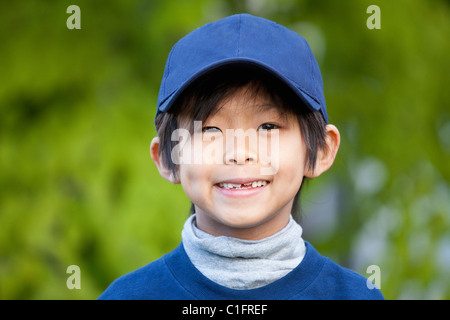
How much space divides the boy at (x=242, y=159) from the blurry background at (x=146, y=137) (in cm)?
89

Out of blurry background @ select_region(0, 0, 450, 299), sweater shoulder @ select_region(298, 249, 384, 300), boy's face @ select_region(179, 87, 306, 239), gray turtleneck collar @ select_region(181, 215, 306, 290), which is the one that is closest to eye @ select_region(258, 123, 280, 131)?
boy's face @ select_region(179, 87, 306, 239)

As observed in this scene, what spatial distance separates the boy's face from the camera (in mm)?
1615

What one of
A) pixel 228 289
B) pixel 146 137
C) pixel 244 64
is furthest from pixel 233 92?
pixel 146 137

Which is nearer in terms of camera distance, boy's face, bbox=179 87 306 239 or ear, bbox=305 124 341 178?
boy's face, bbox=179 87 306 239

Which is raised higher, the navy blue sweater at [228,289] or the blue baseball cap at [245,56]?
the blue baseball cap at [245,56]

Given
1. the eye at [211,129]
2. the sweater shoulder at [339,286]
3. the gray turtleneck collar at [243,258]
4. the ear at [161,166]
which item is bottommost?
the sweater shoulder at [339,286]

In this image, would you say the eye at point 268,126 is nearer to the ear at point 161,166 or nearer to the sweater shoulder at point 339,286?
the ear at point 161,166

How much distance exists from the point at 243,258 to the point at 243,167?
0.24 m

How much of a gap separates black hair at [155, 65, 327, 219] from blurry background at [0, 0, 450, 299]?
967 mm

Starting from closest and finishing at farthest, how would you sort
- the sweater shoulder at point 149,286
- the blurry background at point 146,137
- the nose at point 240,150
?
the nose at point 240,150, the sweater shoulder at point 149,286, the blurry background at point 146,137

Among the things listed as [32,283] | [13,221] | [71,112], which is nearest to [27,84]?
[71,112]

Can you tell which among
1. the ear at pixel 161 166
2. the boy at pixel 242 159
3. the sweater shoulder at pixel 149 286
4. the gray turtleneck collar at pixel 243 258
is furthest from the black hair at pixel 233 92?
the sweater shoulder at pixel 149 286

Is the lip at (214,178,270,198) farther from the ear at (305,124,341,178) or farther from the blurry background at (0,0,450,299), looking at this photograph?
the blurry background at (0,0,450,299)

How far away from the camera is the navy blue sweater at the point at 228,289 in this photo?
169 cm
